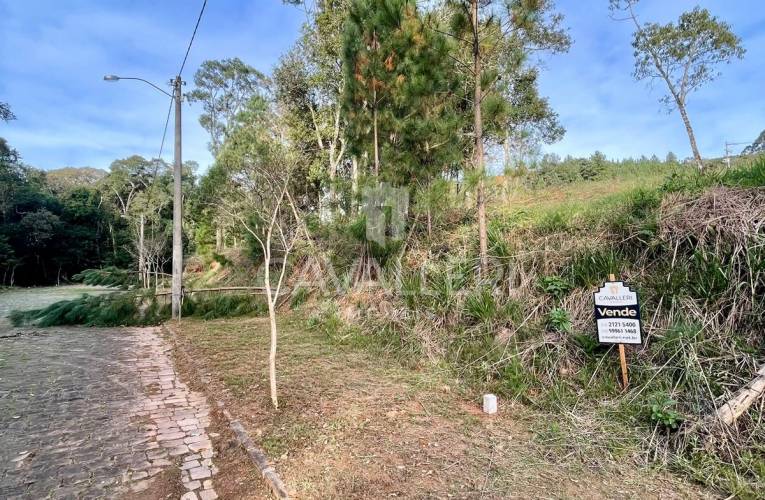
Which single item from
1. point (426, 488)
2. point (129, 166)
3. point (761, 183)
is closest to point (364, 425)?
point (426, 488)

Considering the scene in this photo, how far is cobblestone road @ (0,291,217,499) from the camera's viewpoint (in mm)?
2570

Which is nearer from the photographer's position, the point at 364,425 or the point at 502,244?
the point at 364,425

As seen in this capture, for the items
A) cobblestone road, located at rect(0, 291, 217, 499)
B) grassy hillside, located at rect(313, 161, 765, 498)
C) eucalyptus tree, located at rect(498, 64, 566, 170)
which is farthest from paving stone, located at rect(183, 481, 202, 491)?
eucalyptus tree, located at rect(498, 64, 566, 170)

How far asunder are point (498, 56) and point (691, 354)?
4.54 meters

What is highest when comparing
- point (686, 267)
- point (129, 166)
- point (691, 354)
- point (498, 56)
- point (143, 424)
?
point (129, 166)

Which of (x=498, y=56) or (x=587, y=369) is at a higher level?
(x=498, y=56)

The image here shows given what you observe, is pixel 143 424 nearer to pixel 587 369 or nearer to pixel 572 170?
pixel 587 369

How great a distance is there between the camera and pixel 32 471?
266 centimetres

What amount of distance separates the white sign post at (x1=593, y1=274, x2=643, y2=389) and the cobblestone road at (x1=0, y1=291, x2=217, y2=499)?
320cm

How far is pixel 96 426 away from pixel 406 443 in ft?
8.86

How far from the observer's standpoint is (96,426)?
3.40 meters

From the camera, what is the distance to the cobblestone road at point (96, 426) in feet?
8.43

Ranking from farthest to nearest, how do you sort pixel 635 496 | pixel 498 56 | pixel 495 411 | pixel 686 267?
pixel 498 56 → pixel 686 267 → pixel 495 411 → pixel 635 496

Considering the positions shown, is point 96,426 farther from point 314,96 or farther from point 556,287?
point 314,96
